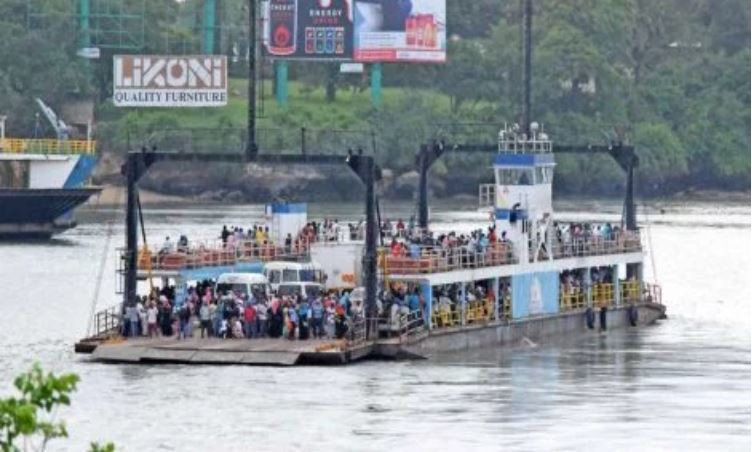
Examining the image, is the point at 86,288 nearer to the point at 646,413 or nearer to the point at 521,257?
the point at 521,257

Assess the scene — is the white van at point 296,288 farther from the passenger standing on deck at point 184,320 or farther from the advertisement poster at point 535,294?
the advertisement poster at point 535,294

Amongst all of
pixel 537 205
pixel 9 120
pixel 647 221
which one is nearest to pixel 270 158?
pixel 537 205

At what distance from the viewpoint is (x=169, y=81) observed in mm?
140375

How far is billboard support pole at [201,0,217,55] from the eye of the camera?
14612 centimetres

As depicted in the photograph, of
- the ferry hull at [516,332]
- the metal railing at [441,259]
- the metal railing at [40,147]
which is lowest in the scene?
the ferry hull at [516,332]

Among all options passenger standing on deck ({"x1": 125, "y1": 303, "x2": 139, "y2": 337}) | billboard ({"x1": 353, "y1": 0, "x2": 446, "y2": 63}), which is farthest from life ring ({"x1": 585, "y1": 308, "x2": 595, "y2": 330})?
billboard ({"x1": 353, "y1": 0, "x2": 446, "y2": 63})

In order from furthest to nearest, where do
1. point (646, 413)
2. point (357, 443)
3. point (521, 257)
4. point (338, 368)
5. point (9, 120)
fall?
point (9, 120) → point (521, 257) → point (338, 368) → point (646, 413) → point (357, 443)

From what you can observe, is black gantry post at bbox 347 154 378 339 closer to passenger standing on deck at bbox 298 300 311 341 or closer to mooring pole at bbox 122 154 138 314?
passenger standing on deck at bbox 298 300 311 341

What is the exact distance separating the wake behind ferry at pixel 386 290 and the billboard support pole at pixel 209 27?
71.0 m

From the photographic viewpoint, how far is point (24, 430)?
101 feet

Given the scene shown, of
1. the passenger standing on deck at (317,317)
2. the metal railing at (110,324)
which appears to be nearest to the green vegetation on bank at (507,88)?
the metal railing at (110,324)

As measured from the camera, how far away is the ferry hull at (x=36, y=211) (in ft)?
372

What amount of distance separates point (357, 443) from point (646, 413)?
22.7ft

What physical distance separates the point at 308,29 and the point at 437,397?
83214 mm
